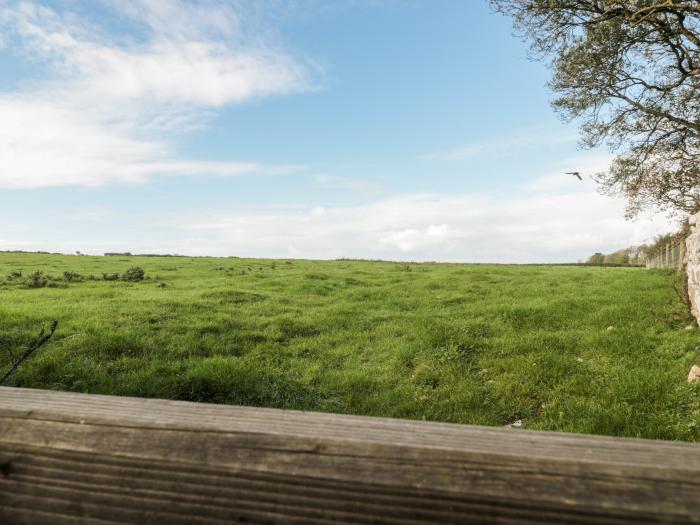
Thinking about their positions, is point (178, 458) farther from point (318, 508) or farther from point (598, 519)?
point (598, 519)

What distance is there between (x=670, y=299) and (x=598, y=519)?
15793mm

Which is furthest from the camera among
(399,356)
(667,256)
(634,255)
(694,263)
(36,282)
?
(634,255)

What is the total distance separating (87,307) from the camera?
45.7 ft

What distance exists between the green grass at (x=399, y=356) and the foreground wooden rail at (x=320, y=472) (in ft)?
20.4

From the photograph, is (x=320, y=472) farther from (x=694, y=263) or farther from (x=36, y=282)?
(x=36, y=282)

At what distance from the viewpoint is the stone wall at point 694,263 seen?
978cm

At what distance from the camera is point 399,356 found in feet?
32.4

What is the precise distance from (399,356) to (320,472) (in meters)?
9.03

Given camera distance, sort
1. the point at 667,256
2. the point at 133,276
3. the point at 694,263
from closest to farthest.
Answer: the point at 694,263 < the point at 133,276 < the point at 667,256

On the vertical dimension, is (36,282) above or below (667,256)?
below

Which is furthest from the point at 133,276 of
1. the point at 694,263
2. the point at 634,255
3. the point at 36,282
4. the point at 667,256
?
the point at 634,255

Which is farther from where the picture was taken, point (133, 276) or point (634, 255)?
point (634, 255)

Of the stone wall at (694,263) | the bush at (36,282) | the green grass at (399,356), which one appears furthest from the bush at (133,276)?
the stone wall at (694,263)

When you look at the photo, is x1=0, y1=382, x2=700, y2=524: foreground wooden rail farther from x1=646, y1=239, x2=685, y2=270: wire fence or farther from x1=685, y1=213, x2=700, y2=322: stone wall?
x1=646, y1=239, x2=685, y2=270: wire fence
